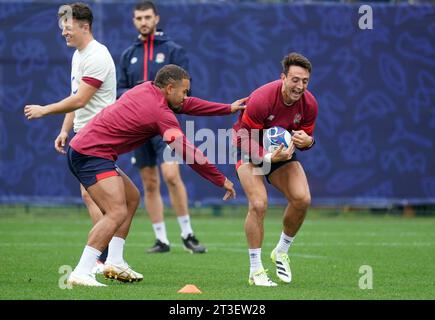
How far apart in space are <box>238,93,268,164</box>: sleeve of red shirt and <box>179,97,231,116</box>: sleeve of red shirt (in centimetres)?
19

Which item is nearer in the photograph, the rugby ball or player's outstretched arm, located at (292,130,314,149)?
player's outstretched arm, located at (292,130,314,149)

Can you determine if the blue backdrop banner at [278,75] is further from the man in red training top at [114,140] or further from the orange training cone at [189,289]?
the orange training cone at [189,289]

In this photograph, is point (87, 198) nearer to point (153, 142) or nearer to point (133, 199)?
point (133, 199)

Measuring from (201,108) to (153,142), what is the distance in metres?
3.22

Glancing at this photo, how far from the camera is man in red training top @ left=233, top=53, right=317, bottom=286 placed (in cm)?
856

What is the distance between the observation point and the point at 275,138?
8.74m

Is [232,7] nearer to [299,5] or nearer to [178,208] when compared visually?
[299,5]

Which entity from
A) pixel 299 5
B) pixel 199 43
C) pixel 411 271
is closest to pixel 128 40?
pixel 199 43

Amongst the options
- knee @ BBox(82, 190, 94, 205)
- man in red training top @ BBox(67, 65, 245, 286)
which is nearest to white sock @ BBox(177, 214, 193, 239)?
knee @ BBox(82, 190, 94, 205)

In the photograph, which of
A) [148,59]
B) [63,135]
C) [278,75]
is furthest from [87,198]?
[278,75]

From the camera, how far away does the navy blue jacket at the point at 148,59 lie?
38.9 feet

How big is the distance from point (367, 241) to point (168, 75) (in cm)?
569

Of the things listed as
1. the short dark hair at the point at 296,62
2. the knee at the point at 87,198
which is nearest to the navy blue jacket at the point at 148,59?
the knee at the point at 87,198

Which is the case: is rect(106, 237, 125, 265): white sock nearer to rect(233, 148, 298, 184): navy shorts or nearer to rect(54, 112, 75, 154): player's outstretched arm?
rect(54, 112, 75, 154): player's outstretched arm
